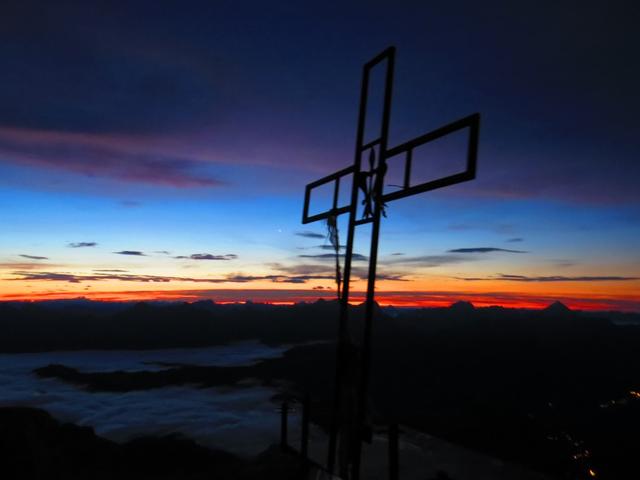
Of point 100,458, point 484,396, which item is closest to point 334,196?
point 100,458

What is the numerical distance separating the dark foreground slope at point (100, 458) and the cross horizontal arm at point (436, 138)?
26.8 ft

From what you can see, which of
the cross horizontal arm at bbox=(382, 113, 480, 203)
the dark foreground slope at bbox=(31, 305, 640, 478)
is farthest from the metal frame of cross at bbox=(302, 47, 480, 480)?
the dark foreground slope at bbox=(31, 305, 640, 478)

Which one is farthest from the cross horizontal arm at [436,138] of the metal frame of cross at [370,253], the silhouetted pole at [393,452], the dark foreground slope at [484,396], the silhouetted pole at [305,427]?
the dark foreground slope at [484,396]

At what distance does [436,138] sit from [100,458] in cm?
4534

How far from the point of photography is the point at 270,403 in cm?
10956

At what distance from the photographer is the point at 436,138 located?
7371mm

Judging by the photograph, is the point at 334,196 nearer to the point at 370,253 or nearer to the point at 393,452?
the point at 370,253

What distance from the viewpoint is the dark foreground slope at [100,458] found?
2033 centimetres

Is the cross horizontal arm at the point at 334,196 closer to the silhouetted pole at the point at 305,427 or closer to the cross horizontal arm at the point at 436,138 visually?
the cross horizontal arm at the point at 436,138

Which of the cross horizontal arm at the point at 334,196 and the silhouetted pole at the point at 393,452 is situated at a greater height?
the cross horizontal arm at the point at 334,196

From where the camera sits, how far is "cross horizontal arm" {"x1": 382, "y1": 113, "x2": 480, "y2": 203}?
656 centimetres

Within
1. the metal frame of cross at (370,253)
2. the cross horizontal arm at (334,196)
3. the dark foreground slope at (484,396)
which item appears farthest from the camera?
the dark foreground slope at (484,396)

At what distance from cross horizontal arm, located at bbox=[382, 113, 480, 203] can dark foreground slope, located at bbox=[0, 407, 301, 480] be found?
8179 mm

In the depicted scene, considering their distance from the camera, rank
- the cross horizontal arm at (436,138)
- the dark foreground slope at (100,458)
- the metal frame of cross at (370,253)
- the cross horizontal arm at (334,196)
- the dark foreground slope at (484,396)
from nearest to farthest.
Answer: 1. the cross horizontal arm at (436,138)
2. the metal frame of cross at (370,253)
3. the cross horizontal arm at (334,196)
4. the dark foreground slope at (100,458)
5. the dark foreground slope at (484,396)
